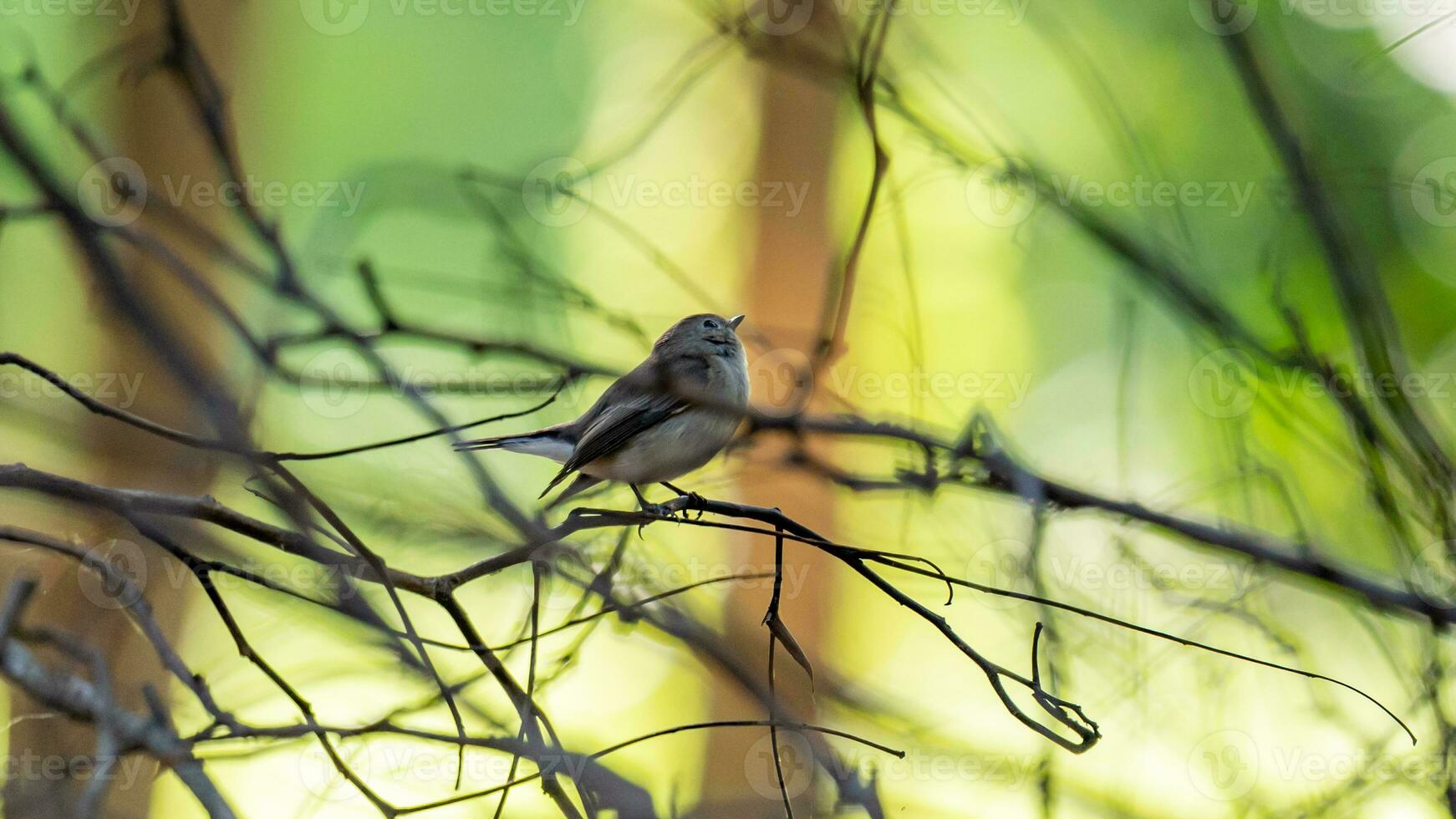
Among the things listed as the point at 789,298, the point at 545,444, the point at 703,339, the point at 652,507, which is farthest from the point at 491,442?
the point at 789,298

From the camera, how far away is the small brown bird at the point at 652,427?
3.30 meters

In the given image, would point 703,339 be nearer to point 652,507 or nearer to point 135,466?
point 652,507

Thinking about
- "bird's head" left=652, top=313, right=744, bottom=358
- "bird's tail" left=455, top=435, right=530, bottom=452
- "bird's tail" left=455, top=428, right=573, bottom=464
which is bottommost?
"bird's tail" left=455, top=435, right=530, bottom=452

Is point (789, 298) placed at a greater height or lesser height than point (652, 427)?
greater

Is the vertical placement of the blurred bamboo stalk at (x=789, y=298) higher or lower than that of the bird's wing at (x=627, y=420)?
higher

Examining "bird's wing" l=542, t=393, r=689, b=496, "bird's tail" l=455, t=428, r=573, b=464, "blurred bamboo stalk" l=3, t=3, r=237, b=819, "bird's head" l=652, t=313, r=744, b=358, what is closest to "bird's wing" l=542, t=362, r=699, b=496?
"bird's wing" l=542, t=393, r=689, b=496

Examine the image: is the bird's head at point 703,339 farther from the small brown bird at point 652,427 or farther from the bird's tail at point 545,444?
the bird's tail at point 545,444

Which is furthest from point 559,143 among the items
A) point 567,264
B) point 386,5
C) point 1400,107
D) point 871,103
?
point 1400,107

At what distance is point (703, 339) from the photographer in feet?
13.1

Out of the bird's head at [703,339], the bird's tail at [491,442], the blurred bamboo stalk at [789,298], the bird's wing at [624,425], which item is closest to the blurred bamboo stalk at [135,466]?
the bird's tail at [491,442]

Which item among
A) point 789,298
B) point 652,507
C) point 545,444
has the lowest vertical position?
point 652,507

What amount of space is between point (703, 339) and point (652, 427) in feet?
2.06

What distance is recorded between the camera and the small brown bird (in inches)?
A: 130

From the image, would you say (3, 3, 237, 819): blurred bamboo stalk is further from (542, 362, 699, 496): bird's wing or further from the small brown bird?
(542, 362, 699, 496): bird's wing
